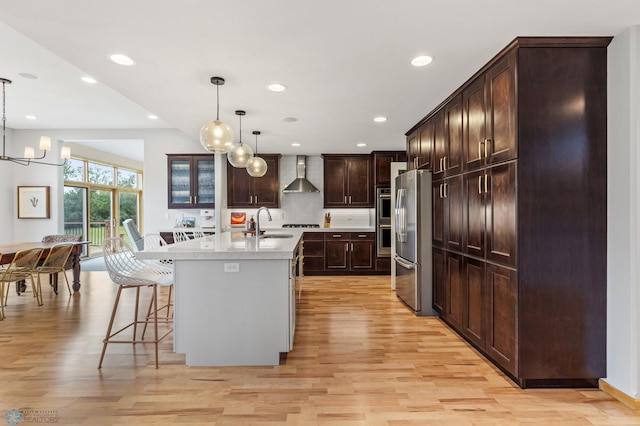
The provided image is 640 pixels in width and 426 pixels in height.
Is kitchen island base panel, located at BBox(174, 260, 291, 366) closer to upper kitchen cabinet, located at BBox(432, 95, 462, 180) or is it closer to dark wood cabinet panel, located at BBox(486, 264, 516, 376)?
dark wood cabinet panel, located at BBox(486, 264, 516, 376)

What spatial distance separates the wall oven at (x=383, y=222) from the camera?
6.07 m

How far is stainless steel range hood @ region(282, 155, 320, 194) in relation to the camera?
20.8 feet

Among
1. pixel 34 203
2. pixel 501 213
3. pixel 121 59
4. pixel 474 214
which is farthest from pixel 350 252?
pixel 34 203

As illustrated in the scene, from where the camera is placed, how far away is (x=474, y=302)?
280 centimetres

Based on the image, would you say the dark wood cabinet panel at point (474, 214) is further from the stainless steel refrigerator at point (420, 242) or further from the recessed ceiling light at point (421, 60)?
the recessed ceiling light at point (421, 60)

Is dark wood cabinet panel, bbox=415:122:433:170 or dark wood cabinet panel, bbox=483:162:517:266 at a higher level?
dark wood cabinet panel, bbox=415:122:433:170

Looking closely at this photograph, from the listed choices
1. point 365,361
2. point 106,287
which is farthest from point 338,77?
point 106,287

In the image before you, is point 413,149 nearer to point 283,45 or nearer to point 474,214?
point 474,214

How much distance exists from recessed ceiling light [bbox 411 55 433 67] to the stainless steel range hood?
3945 mm

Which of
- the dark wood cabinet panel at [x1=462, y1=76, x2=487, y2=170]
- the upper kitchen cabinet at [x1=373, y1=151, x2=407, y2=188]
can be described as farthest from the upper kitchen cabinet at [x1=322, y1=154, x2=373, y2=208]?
the dark wood cabinet panel at [x1=462, y1=76, x2=487, y2=170]

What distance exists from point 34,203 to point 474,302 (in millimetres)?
7687

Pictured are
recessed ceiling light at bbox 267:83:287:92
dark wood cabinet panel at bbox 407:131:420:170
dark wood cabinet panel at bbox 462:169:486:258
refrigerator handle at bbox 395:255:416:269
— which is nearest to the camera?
dark wood cabinet panel at bbox 462:169:486:258

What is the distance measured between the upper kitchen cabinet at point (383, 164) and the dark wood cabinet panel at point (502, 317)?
3830mm

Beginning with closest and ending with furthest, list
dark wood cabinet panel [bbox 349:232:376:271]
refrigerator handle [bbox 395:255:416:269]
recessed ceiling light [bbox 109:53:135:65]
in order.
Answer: recessed ceiling light [bbox 109:53:135:65] < refrigerator handle [bbox 395:255:416:269] < dark wood cabinet panel [bbox 349:232:376:271]
